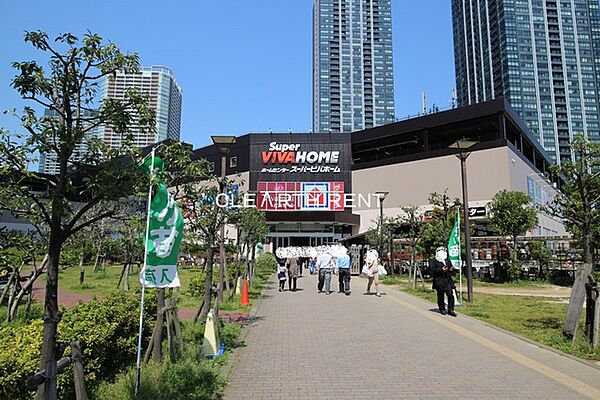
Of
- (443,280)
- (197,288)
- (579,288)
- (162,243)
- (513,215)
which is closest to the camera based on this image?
(162,243)

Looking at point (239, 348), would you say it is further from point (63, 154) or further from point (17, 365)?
A: point (63, 154)

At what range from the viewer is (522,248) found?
2414 centimetres

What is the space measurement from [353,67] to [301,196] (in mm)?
77924

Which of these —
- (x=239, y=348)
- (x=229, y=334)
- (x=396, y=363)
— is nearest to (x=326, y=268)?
(x=229, y=334)

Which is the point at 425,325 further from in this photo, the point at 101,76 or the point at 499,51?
the point at 499,51

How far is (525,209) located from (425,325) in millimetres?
16839

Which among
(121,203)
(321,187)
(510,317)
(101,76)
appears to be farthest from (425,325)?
(321,187)

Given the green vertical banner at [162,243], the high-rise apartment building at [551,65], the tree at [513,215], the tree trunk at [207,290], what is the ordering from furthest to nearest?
the high-rise apartment building at [551,65] < the tree at [513,215] < the tree trunk at [207,290] < the green vertical banner at [162,243]

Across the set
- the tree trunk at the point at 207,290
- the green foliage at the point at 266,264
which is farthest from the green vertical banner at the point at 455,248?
the green foliage at the point at 266,264

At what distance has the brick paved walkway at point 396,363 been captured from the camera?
527 centimetres

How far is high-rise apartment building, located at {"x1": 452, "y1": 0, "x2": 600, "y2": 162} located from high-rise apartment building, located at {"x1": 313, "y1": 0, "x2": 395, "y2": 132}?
97.9ft

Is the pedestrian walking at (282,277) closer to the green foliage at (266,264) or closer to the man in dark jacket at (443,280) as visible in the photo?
the man in dark jacket at (443,280)

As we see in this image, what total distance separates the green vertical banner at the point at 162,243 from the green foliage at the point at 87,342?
100cm

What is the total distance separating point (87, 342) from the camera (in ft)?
16.8
